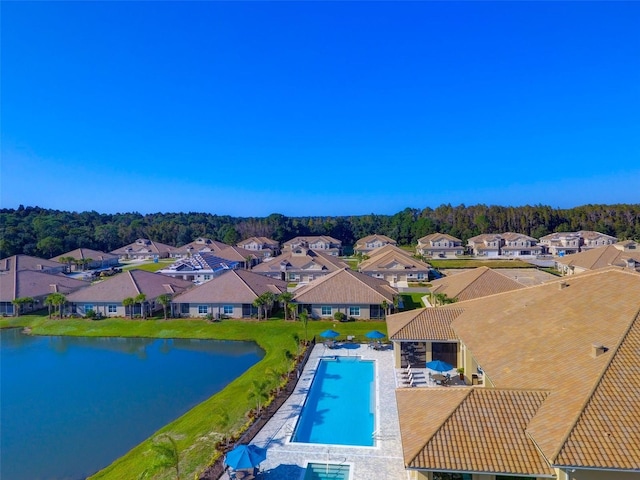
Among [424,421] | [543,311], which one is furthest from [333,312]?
[424,421]

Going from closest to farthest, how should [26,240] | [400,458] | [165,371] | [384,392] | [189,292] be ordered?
[400,458] < [384,392] < [165,371] < [189,292] < [26,240]

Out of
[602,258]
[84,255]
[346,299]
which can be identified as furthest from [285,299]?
[84,255]

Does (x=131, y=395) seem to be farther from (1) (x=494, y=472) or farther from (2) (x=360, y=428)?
(1) (x=494, y=472)

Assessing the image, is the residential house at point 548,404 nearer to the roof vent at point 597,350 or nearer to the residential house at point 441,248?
the roof vent at point 597,350

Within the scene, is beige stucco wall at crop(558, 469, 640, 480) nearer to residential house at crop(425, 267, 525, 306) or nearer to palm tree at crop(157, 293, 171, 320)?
residential house at crop(425, 267, 525, 306)

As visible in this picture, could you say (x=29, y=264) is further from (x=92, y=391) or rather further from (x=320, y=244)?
(x=320, y=244)

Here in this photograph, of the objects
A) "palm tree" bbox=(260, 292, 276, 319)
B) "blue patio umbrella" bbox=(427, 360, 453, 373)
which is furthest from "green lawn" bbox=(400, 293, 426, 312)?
"blue patio umbrella" bbox=(427, 360, 453, 373)
